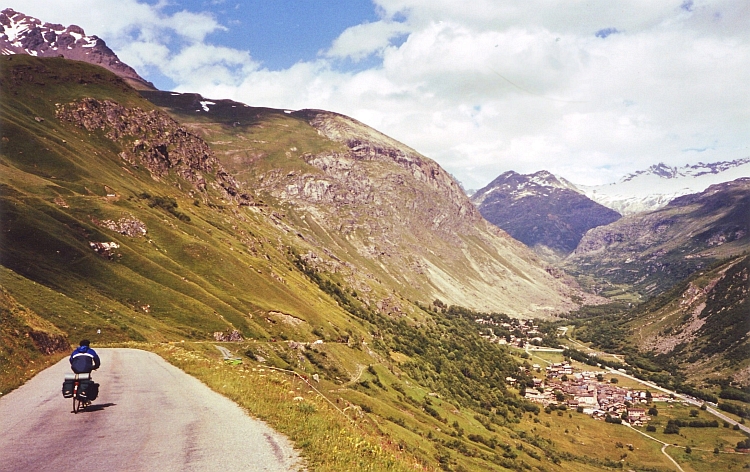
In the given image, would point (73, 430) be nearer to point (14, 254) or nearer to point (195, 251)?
point (14, 254)

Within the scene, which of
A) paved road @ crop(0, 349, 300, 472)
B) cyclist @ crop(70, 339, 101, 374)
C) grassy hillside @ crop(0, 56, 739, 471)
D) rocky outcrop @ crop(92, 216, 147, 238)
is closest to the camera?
paved road @ crop(0, 349, 300, 472)

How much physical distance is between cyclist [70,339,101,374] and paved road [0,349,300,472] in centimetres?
212

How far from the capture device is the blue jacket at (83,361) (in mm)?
22266

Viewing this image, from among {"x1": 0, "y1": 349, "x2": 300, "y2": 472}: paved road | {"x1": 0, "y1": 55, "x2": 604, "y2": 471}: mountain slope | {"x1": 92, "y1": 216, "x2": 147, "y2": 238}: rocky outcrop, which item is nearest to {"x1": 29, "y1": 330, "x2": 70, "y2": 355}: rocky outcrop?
{"x1": 0, "y1": 55, "x2": 604, "y2": 471}: mountain slope

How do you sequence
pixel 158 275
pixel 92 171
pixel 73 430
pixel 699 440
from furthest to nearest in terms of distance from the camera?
pixel 699 440 → pixel 92 171 → pixel 158 275 → pixel 73 430

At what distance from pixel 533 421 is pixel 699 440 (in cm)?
6815

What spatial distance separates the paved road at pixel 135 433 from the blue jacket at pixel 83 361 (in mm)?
2134

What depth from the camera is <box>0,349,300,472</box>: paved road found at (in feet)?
49.9

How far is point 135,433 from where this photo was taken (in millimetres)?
18422

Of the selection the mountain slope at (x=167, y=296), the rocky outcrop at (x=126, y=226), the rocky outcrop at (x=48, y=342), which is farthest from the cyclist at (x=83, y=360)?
the rocky outcrop at (x=126, y=226)

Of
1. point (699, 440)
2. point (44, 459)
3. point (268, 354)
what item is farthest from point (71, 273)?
point (699, 440)

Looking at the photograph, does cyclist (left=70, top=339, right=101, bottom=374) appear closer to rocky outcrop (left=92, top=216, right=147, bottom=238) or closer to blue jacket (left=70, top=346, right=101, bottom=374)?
blue jacket (left=70, top=346, right=101, bottom=374)

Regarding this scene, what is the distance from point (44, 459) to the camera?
49.0 ft

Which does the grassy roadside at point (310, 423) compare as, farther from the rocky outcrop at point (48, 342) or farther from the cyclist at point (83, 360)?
the rocky outcrop at point (48, 342)
